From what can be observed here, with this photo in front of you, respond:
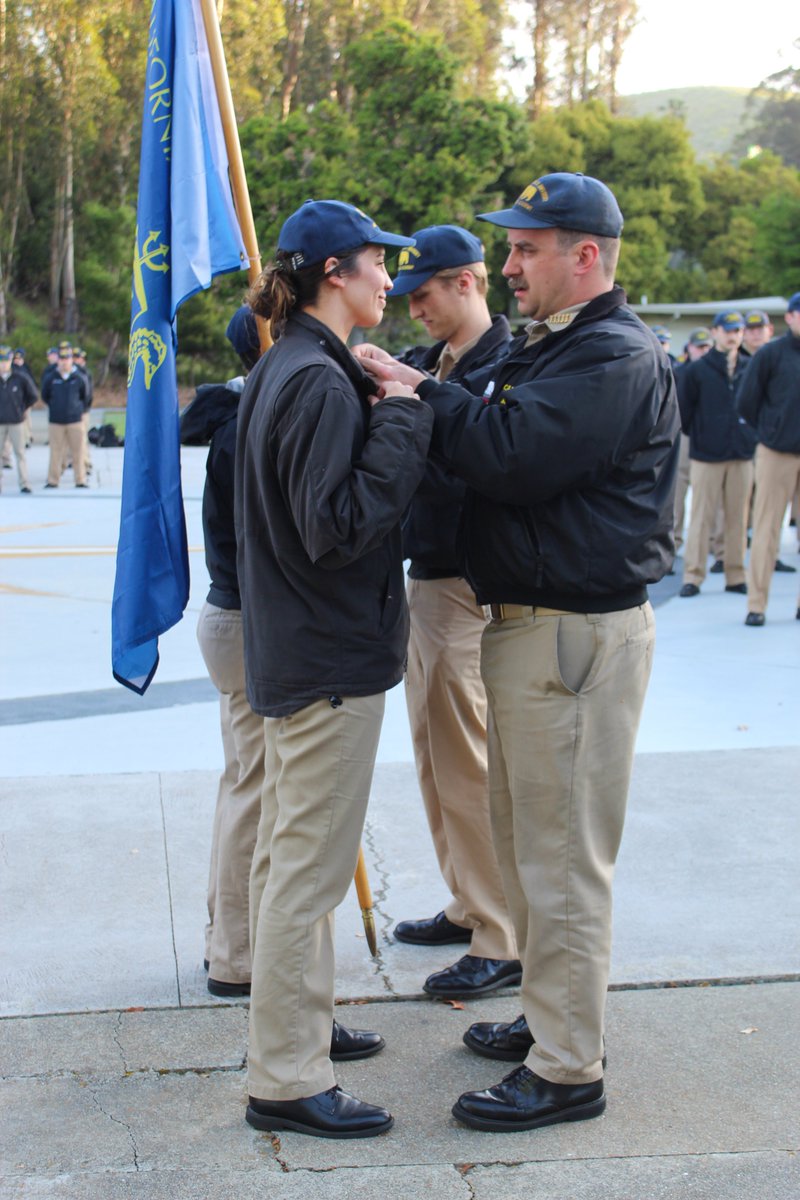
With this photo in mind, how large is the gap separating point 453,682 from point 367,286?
4.29 feet

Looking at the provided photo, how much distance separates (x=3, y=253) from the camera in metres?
41.3

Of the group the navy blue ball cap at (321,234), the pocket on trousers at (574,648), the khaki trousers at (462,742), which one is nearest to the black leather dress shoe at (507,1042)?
the khaki trousers at (462,742)

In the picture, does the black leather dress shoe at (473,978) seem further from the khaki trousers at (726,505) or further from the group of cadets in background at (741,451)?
the khaki trousers at (726,505)

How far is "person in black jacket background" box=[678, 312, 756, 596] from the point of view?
1024 centimetres

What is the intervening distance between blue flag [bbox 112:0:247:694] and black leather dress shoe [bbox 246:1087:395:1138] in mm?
1288

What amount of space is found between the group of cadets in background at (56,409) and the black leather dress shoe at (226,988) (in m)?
14.5

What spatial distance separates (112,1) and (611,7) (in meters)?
25.4

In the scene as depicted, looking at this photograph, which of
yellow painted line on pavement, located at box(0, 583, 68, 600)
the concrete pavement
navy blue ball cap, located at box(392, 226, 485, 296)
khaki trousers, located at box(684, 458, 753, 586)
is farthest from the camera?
khaki trousers, located at box(684, 458, 753, 586)

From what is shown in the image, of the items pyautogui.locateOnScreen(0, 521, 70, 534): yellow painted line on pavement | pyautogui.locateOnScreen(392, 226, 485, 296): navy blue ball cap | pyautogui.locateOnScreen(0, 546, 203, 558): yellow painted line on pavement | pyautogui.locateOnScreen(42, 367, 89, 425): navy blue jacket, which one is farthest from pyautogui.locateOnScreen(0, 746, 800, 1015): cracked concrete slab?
pyautogui.locateOnScreen(42, 367, 89, 425): navy blue jacket

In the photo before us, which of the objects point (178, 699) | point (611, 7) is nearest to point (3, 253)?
point (611, 7)

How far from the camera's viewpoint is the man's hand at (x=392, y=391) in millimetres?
3072

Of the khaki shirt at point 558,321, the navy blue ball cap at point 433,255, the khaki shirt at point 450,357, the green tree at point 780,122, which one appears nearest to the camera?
the khaki shirt at point 558,321

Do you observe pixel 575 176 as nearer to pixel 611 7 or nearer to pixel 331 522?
pixel 331 522

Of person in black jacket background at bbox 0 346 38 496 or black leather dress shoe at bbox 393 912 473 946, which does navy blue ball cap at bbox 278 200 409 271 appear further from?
person in black jacket background at bbox 0 346 38 496
